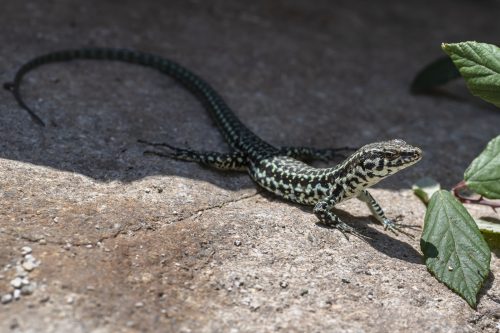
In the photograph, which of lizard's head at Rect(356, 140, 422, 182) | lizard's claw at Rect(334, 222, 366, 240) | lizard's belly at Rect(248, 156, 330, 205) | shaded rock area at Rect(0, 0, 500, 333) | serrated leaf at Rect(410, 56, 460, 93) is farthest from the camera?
serrated leaf at Rect(410, 56, 460, 93)

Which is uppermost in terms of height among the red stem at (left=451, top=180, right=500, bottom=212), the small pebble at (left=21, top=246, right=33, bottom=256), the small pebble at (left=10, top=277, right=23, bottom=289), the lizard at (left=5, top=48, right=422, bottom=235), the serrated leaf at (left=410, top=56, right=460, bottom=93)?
the serrated leaf at (left=410, top=56, right=460, bottom=93)

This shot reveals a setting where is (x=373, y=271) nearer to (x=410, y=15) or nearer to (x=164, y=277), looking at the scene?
(x=164, y=277)

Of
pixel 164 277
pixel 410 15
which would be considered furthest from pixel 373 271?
pixel 410 15

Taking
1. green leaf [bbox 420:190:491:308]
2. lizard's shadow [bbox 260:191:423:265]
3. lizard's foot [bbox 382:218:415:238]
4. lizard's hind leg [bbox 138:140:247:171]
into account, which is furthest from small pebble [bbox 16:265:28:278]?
lizard's foot [bbox 382:218:415:238]

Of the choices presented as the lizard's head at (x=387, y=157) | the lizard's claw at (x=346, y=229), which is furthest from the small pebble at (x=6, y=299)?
the lizard's head at (x=387, y=157)

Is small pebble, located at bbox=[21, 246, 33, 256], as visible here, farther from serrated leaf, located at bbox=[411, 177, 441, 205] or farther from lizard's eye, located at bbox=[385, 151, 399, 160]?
serrated leaf, located at bbox=[411, 177, 441, 205]

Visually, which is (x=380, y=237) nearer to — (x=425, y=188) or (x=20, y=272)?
(x=425, y=188)

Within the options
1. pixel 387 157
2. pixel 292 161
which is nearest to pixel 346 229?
pixel 387 157

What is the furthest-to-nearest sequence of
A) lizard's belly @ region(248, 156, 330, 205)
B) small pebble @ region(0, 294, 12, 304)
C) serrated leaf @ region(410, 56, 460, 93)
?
1. serrated leaf @ region(410, 56, 460, 93)
2. lizard's belly @ region(248, 156, 330, 205)
3. small pebble @ region(0, 294, 12, 304)
